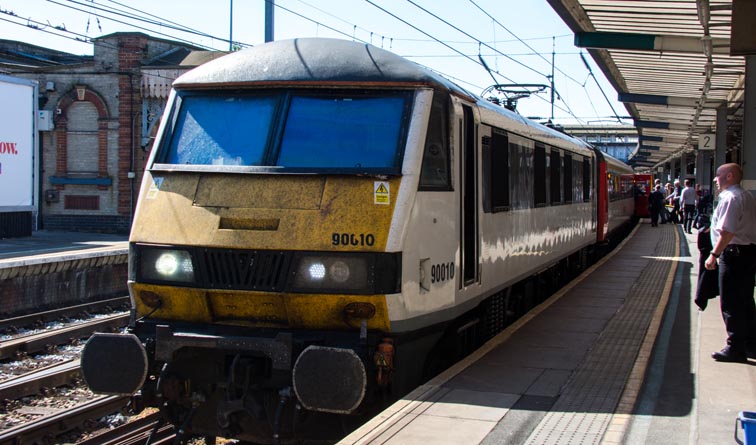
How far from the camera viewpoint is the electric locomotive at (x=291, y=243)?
5.89 meters

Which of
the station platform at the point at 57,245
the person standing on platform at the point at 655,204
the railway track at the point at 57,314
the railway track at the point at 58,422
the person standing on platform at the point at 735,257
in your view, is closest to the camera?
the person standing on platform at the point at 735,257

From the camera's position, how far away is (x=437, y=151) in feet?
21.7

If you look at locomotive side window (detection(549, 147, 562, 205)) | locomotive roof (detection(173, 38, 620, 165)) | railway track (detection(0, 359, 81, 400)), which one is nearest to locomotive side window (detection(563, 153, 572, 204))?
locomotive side window (detection(549, 147, 562, 205))

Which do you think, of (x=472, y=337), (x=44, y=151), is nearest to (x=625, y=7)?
(x=472, y=337)

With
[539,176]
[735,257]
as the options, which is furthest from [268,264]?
[539,176]

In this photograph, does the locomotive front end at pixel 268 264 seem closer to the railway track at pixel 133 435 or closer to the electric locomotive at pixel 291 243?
the electric locomotive at pixel 291 243

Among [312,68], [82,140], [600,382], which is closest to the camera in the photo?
[312,68]

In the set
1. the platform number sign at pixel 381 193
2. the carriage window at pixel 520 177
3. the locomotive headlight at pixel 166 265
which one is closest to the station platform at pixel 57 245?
the carriage window at pixel 520 177

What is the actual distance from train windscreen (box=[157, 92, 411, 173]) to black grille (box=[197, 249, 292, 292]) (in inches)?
27.2

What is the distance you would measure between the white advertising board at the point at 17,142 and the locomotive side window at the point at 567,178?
1483 cm

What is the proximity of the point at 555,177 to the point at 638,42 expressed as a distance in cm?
455

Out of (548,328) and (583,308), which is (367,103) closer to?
(548,328)

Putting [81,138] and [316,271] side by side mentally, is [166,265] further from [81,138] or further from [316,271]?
[81,138]

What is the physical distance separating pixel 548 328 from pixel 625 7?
6.64 metres
